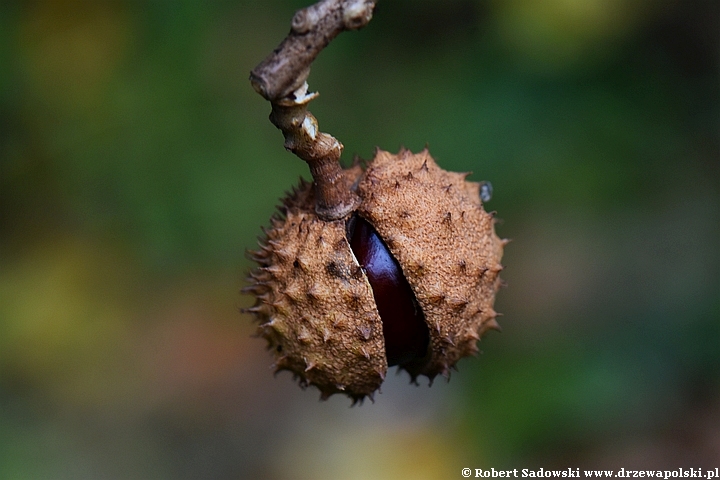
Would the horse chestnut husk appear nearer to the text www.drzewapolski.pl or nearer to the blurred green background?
the blurred green background

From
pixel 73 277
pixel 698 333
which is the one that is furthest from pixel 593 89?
pixel 73 277

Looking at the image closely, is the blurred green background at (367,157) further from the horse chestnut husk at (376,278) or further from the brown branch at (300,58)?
the brown branch at (300,58)

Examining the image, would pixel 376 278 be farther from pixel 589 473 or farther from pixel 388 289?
pixel 589 473

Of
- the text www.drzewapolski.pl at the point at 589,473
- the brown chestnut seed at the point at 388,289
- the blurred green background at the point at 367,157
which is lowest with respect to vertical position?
the brown chestnut seed at the point at 388,289

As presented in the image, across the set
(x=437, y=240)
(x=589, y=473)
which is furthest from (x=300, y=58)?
(x=589, y=473)

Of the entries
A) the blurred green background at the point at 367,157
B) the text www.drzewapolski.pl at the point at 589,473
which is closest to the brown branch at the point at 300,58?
the blurred green background at the point at 367,157

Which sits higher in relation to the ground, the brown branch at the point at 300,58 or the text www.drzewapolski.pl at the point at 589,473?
the text www.drzewapolski.pl at the point at 589,473

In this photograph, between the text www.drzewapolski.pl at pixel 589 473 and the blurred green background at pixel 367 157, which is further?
the text www.drzewapolski.pl at pixel 589 473
